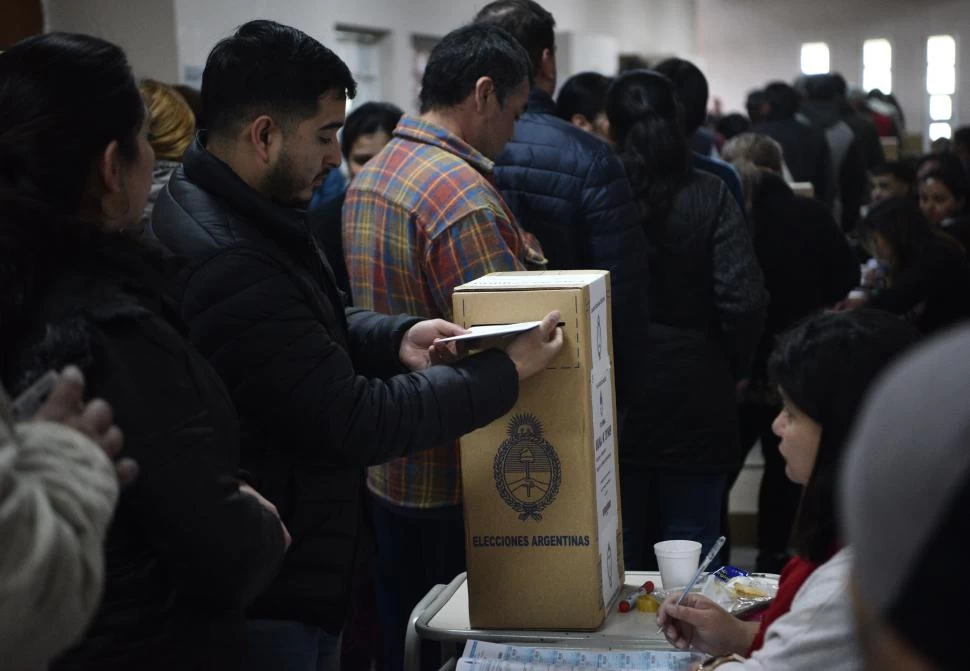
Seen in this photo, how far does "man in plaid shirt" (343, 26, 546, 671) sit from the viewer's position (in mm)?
2174

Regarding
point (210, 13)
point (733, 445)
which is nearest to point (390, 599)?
point (733, 445)

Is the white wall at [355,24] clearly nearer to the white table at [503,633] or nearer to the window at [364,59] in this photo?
the window at [364,59]

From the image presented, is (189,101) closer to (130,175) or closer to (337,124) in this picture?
(337,124)

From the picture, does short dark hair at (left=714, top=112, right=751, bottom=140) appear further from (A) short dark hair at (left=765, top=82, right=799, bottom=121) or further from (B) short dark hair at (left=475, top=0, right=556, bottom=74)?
(B) short dark hair at (left=475, top=0, right=556, bottom=74)

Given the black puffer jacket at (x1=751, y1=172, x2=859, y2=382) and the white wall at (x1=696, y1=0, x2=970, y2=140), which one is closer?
the black puffer jacket at (x1=751, y1=172, x2=859, y2=382)

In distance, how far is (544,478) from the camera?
1751mm

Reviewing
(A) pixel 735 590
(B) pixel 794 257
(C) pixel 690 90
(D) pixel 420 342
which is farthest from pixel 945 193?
(D) pixel 420 342

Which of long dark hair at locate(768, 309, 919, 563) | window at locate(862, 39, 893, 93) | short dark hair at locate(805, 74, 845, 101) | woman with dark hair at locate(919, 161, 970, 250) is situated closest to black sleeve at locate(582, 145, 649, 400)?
long dark hair at locate(768, 309, 919, 563)

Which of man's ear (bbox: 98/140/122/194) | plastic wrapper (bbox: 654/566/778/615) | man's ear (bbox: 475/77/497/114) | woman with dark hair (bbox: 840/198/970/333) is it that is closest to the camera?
man's ear (bbox: 98/140/122/194)

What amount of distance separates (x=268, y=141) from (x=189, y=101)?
160 cm

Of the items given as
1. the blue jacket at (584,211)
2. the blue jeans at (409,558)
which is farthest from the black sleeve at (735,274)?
the blue jeans at (409,558)

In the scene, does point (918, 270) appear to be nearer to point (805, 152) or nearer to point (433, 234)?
point (805, 152)

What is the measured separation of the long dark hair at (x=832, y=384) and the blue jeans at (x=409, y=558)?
2.86 feet

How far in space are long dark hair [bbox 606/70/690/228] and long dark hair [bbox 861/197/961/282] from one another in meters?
1.35
